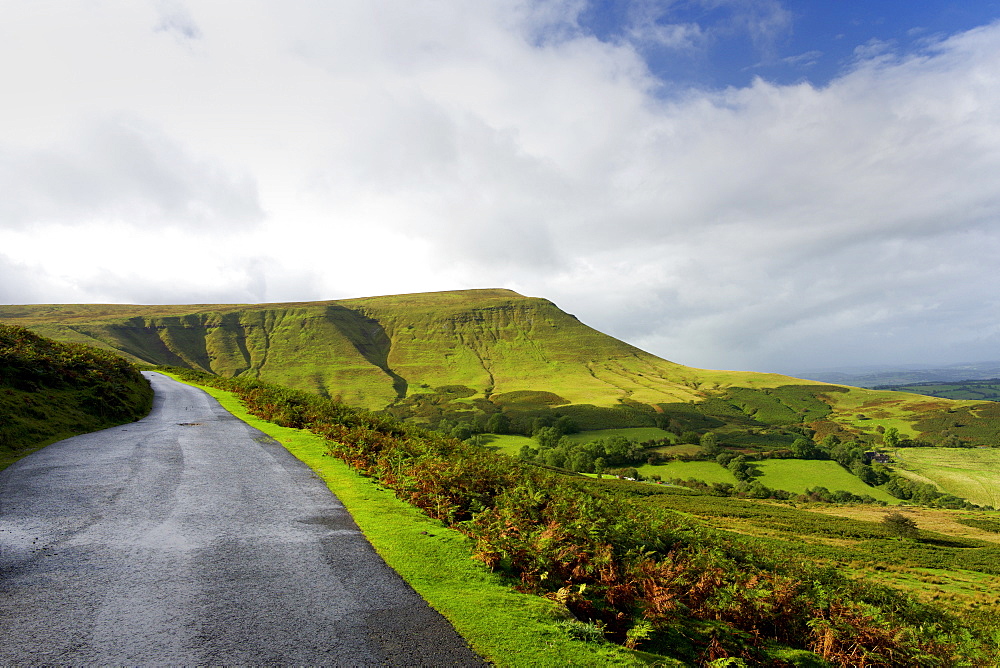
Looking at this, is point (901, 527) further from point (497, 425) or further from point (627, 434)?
point (497, 425)

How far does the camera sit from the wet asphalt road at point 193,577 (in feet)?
17.8

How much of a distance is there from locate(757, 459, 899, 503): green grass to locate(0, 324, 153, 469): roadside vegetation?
125626 millimetres

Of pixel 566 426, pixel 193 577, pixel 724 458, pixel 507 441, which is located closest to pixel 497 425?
pixel 507 441

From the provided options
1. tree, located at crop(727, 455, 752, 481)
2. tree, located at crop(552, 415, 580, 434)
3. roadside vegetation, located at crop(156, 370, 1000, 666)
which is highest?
roadside vegetation, located at crop(156, 370, 1000, 666)

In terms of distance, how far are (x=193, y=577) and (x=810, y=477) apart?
143m

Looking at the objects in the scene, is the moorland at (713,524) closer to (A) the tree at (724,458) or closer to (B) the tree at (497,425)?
(B) the tree at (497,425)

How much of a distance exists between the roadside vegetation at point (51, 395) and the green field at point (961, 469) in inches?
6445

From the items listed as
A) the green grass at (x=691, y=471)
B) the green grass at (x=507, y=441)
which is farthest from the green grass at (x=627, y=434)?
the green grass at (x=691, y=471)

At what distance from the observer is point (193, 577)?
23.5ft

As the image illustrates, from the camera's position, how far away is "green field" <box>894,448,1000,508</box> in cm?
11200

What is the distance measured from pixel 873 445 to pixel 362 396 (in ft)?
618

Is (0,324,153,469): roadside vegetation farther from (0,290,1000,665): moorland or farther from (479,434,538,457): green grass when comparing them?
(479,434,538,457): green grass

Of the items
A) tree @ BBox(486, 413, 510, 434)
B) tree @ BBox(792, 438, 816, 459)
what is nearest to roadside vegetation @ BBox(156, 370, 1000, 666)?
tree @ BBox(486, 413, 510, 434)

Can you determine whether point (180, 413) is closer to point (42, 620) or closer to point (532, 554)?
point (42, 620)
